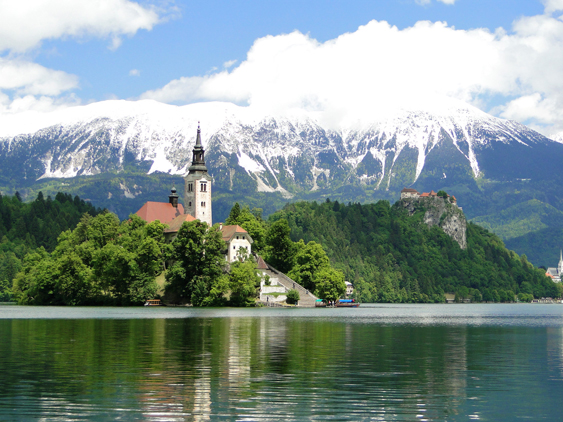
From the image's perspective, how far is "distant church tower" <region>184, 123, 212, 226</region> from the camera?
607 ft

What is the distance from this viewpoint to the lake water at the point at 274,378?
997 inches

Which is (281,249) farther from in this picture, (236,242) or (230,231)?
(230,231)

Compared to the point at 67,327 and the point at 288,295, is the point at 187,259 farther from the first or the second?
the point at 67,327

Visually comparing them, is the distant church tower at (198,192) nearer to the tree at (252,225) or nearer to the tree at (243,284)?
the tree at (252,225)

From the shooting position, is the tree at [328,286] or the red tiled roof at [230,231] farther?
the red tiled roof at [230,231]

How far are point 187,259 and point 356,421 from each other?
121647mm

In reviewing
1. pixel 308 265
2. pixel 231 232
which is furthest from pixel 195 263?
pixel 308 265

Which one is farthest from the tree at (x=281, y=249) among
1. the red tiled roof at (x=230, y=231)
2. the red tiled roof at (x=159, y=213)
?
the red tiled roof at (x=159, y=213)

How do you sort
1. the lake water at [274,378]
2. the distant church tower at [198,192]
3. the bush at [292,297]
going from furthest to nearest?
the distant church tower at [198,192] < the bush at [292,297] < the lake water at [274,378]

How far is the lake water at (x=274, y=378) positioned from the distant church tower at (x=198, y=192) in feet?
418

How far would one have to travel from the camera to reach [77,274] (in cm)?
14362

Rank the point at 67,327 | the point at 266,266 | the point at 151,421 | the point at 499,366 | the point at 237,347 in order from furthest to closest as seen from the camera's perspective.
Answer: the point at 266,266
the point at 67,327
the point at 237,347
the point at 499,366
the point at 151,421

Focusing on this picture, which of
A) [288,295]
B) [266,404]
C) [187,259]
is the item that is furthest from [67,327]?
[288,295]

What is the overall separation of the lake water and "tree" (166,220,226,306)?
84065 millimetres
